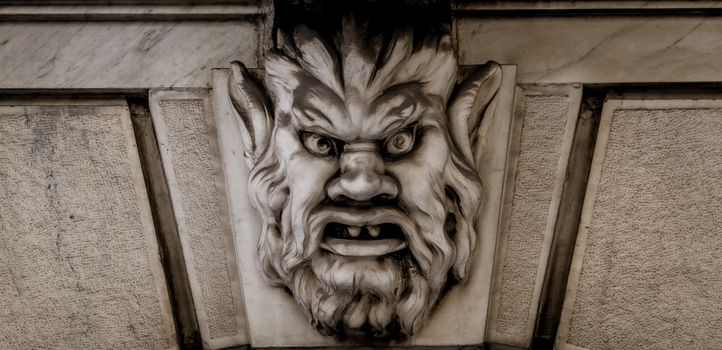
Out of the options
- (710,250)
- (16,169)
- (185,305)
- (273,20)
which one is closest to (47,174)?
(16,169)

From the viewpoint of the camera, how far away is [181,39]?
114 cm

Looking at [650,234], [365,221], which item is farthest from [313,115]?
[650,234]

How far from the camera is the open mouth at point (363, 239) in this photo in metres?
1.05

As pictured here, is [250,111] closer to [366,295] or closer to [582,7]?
[366,295]

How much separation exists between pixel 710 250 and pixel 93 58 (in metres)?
1.11

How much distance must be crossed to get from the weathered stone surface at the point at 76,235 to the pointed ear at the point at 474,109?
1.82 ft

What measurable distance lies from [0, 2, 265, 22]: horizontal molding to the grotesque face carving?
0.33 ft

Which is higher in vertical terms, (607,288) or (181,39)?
(181,39)

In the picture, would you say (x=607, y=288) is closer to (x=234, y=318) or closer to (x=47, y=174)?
(x=234, y=318)

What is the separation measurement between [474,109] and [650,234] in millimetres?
387

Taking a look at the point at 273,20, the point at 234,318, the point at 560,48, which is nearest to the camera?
the point at 273,20

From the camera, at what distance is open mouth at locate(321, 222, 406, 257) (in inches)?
41.5

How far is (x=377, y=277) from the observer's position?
3.51ft

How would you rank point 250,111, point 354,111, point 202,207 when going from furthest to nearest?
point 202,207, point 250,111, point 354,111
